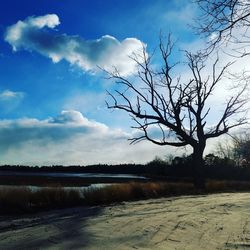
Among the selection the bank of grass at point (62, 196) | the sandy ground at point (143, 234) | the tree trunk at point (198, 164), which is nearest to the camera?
the sandy ground at point (143, 234)

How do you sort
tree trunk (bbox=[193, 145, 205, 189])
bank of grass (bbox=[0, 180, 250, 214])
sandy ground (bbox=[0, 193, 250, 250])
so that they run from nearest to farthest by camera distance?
sandy ground (bbox=[0, 193, 250, 250]), bank of grass (bbox=[0, 180, 250, 214]), tree trunk (bbox=[193, 145, 205, 189])

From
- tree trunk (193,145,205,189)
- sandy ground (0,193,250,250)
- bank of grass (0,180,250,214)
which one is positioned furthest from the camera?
tree trunk (193,145,205,189)

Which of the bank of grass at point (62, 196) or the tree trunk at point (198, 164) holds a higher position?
the tree trunk at point (198, 164)

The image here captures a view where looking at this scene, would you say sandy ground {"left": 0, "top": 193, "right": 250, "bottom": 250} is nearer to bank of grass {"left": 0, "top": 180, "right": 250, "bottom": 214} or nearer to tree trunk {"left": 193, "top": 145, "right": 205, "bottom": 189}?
bank of grass {"left": 0, "top": 180, "right": 250, "bottom": 214}

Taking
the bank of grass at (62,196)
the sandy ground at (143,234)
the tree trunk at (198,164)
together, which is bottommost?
the sandy ground at (143,234)

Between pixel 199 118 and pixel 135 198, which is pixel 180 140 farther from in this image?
pixel 135 198

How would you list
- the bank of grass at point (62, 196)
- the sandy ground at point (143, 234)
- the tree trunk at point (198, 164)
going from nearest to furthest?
the sandy ground at point (143, 234), the bank of grass at point (62, 196), the tree trunk at point (198, 164)

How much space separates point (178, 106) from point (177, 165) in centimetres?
3950

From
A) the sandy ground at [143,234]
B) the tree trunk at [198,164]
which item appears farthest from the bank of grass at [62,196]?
the sandy ground at [143,234]

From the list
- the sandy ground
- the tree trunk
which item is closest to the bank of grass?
the tree trunk

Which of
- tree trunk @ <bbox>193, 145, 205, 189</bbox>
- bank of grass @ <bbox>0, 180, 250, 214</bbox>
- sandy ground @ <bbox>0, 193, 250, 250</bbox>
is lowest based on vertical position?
sandy ground @ <bbox>0, 193, 250, 250</bbox>

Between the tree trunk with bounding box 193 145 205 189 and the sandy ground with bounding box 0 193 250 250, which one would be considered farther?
the tree trunk with bounding box 193 145 205 189

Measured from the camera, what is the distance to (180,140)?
Answer: 3681 centimetres

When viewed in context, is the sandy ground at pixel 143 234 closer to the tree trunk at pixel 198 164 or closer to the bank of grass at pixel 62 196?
the bank of grass at pixel 62 196
